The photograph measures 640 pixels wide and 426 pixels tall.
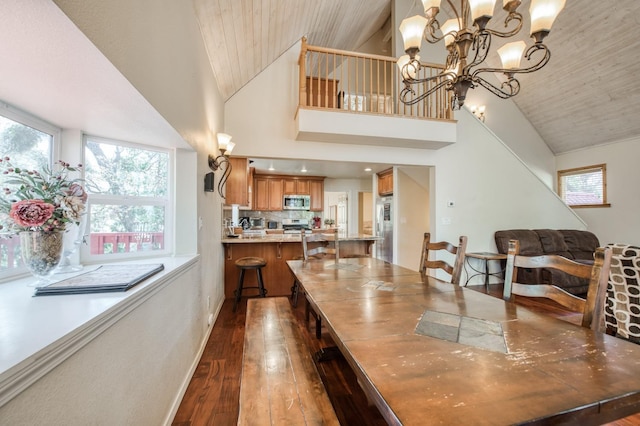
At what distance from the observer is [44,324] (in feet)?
2.48

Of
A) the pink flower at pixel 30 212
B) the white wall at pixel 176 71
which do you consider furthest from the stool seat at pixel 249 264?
the pink flower at pixel 30 212

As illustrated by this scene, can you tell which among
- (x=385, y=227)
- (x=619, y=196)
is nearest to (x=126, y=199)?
(x=385, y=227)

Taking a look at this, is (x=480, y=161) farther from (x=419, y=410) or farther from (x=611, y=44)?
(x=419, y=410)

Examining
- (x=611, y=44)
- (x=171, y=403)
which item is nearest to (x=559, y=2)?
(x=171, y=403)

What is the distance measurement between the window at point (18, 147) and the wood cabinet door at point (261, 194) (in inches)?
202

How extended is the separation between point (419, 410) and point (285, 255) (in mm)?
3424

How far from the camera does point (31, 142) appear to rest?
1.29 meters

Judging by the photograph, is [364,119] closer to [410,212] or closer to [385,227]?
[410,212]

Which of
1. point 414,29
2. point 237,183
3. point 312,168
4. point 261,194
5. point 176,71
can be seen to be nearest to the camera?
point 176,71

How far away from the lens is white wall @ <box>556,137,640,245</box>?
454 cm

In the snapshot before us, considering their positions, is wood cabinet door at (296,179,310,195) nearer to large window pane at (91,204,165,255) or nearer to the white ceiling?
the white ceiling

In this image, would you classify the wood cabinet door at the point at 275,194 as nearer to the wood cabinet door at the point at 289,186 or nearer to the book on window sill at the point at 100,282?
the wood cabinet door at the point at 289,186

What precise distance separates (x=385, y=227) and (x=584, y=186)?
438 cm

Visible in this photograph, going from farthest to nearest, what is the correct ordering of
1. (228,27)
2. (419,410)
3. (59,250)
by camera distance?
(228,27) → (59,250) → (419,410)
